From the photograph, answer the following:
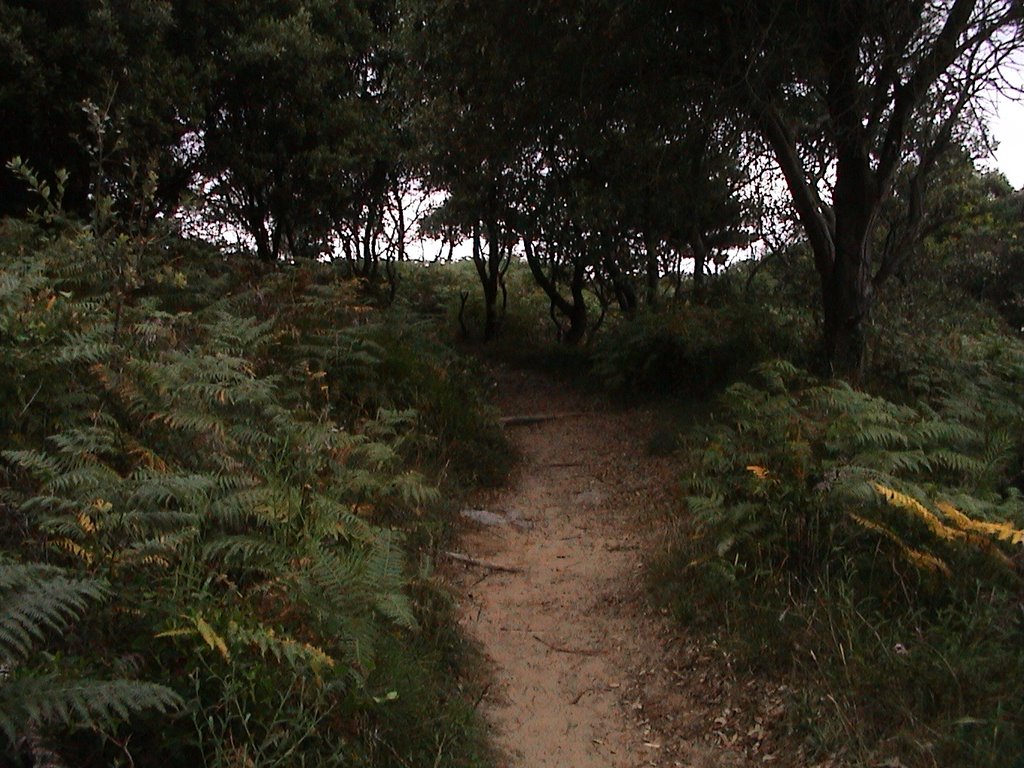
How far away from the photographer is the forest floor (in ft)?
14.3

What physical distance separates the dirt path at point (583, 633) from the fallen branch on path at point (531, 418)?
2043 millimetres

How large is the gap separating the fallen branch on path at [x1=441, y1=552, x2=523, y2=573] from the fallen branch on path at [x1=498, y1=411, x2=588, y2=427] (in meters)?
4.55

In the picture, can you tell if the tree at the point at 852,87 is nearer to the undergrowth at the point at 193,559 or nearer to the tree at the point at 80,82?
the undergrowth at the point at 193,559

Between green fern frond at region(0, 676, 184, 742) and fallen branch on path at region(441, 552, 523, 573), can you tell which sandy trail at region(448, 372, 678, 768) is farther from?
green fern frond at region(0, 676, 184, 742)

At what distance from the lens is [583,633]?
18.2 feet

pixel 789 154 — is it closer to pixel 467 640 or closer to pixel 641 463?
pixel 641 463

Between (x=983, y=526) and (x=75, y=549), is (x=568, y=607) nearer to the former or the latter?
(x=983, y=526)

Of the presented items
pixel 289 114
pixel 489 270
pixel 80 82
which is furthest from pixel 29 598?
pixel 489 270

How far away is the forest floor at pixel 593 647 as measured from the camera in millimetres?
4367

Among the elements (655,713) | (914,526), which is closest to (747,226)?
(914,526)

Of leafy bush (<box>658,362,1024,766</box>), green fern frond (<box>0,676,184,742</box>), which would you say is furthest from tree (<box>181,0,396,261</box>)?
green fern frond (<box>0,676,184,742</box>)

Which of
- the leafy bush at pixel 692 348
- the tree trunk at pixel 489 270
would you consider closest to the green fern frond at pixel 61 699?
the leafy bush at pixel 692 348

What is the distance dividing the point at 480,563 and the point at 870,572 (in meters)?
2.56

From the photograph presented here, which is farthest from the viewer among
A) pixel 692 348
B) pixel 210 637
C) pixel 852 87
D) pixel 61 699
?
pixel 692 348
